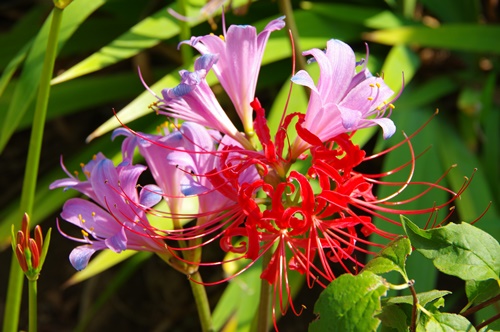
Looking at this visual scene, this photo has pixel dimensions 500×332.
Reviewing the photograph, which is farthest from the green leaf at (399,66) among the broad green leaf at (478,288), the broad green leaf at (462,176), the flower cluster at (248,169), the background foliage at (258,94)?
the broad green leaf at (478,288)

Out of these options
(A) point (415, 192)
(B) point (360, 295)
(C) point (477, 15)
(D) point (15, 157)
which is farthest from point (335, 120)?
(D) point (15, 157)

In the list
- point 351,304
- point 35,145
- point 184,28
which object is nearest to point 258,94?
point 184,28

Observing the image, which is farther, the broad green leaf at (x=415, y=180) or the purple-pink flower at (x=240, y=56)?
the broad green leaf at (x=415, y=180)

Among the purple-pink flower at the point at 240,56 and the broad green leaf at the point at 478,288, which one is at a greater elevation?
the purple-pink flower at the point at 240,56

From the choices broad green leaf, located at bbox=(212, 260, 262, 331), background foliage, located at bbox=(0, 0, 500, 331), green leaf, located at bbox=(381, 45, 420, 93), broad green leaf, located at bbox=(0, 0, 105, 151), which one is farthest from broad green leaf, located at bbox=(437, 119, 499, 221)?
broad green leaf, located at bbox=(0, 0, 105, 151)

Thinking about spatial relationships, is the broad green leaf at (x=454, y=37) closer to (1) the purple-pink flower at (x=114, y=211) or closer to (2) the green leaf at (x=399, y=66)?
(2) the green leaf at (x=399, y=66)

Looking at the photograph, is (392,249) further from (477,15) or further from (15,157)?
(15,157)

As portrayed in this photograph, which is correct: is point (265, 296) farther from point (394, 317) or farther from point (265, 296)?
point (394, 317)
